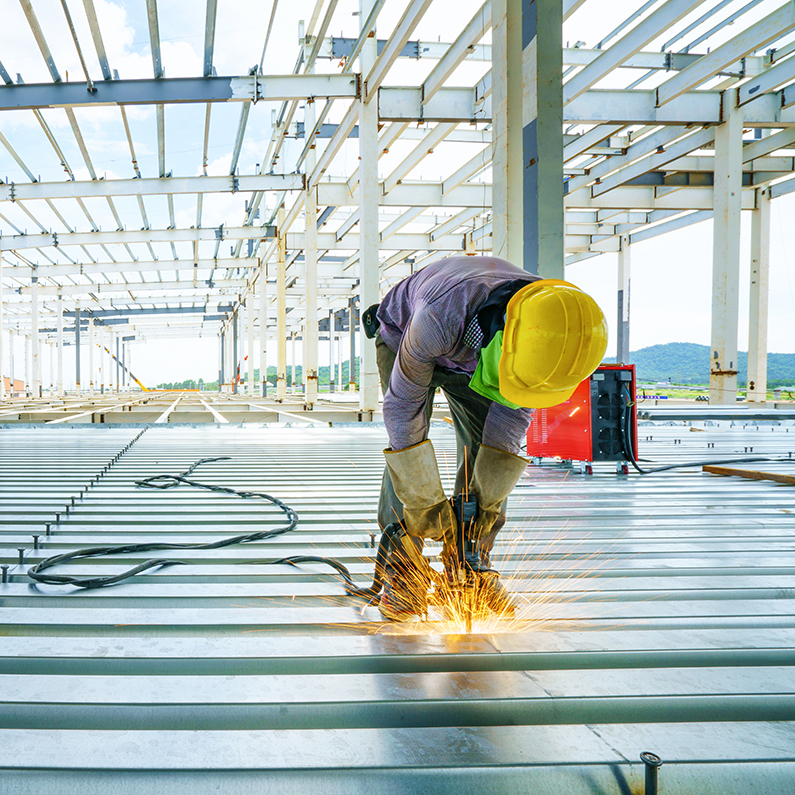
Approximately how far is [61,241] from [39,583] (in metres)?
15.5

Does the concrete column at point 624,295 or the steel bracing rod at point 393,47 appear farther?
the concrete column at point 624,295

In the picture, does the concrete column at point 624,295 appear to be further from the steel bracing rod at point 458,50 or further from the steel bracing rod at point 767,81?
the steel bracing rod at point 458,50

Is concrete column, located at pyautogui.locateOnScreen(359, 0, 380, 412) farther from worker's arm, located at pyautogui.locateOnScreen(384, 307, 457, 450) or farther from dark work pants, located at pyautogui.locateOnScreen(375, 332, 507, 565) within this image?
worker's arm, located at pyautogui.locateOnScreen(384, 307, 457, 450)

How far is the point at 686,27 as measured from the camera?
789cm

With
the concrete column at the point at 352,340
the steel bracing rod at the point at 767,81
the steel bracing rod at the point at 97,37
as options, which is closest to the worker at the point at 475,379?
the steel bracing rod at the point at 97,37

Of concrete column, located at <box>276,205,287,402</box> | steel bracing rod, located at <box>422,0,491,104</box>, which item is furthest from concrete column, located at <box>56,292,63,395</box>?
steel bracing rod, located at <box>422,0,491,104</box>

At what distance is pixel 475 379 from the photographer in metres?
1.56

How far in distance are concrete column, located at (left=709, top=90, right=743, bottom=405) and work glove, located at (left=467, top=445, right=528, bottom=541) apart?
936 cm

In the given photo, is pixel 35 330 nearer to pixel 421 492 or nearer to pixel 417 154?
pixel 417 154

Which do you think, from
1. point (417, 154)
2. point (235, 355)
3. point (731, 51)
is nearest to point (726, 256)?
point (731, 51)

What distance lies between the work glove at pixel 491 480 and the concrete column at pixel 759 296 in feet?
42.7

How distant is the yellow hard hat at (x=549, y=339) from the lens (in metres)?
1.32

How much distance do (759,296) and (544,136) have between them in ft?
33.9

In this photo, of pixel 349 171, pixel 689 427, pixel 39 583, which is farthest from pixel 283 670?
pixel 349 171
